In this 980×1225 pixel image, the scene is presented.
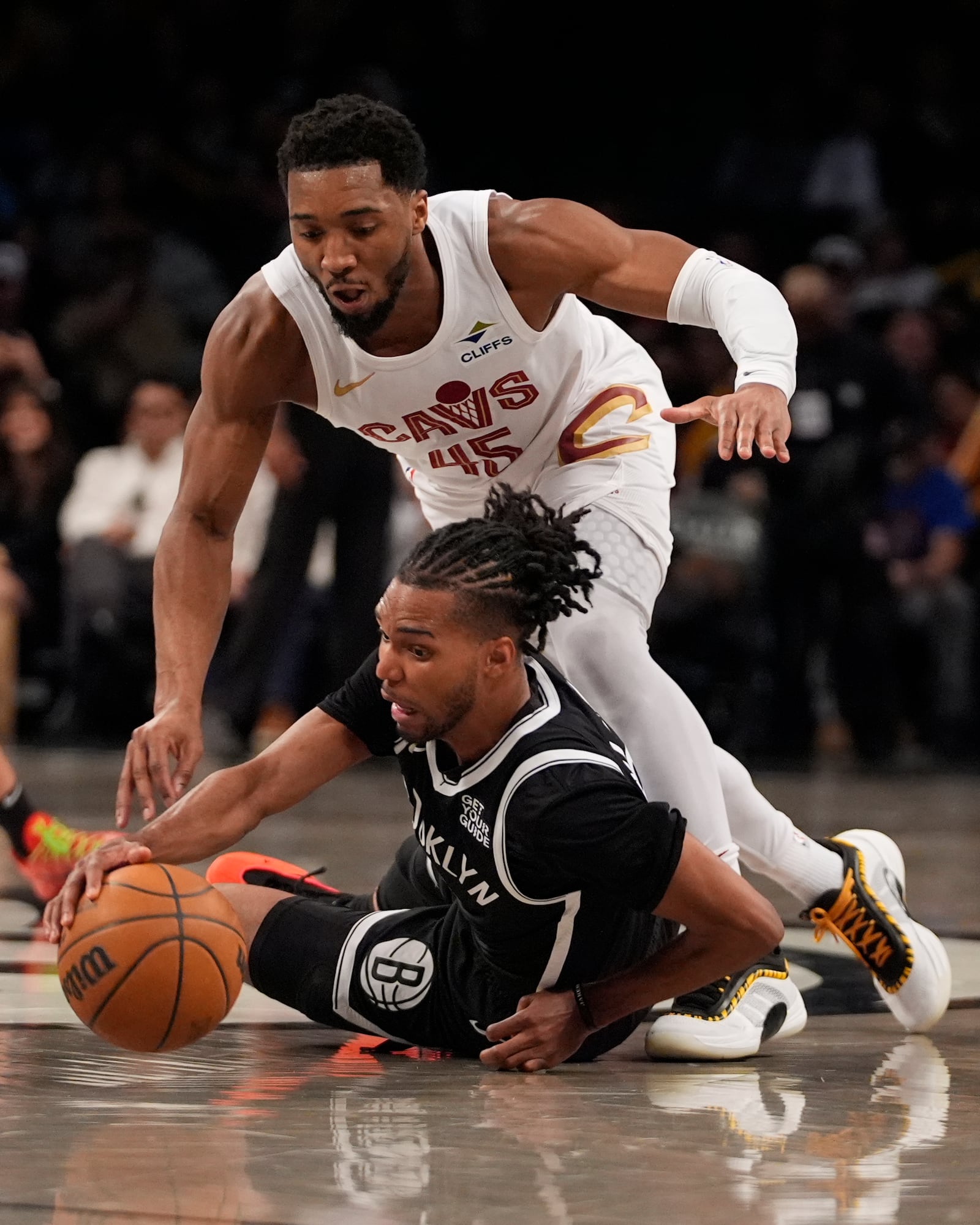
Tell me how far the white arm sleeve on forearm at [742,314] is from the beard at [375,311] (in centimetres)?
49

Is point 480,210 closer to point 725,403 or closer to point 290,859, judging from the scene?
point 725,403

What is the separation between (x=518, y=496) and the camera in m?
3.38

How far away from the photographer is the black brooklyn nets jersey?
3.05 metres

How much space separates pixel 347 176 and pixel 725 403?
2.66 ft

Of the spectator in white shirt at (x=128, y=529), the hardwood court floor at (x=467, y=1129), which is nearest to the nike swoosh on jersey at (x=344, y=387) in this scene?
the hardwood court floor at (x=467, y=1129)

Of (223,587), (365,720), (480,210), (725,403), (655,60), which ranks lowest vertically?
(365,720)

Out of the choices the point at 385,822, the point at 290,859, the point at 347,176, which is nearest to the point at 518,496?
the point at 347,176

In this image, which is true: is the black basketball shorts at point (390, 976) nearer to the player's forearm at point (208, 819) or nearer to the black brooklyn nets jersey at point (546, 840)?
the black brooklyn nets jersey at point (546, 840)

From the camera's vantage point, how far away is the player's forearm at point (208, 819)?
11.2 ft

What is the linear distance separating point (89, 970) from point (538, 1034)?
0.72 metres

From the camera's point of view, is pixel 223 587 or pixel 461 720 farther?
pixel 223 587

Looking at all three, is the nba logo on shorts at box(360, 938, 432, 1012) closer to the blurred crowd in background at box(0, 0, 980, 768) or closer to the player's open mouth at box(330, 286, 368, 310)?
the player's open mouth at box(330, 286, 368, 310)

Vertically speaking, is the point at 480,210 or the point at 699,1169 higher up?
the point at 480,210

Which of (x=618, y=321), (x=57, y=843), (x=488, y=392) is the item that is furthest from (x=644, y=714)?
(x=618, y=321)
